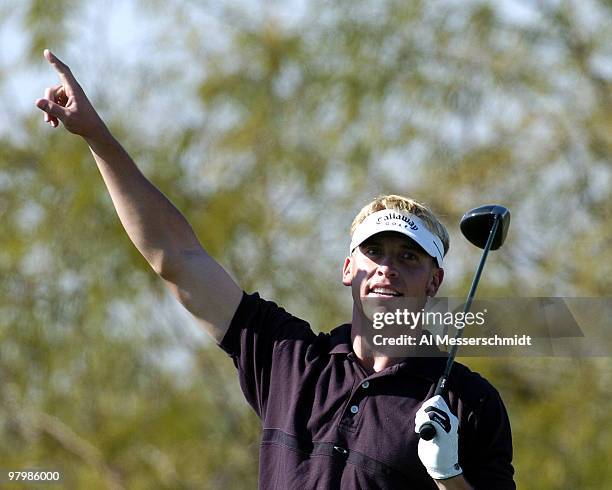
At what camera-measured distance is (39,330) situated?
10.3 meters

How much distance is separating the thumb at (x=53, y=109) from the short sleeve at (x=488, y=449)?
4.29 ft

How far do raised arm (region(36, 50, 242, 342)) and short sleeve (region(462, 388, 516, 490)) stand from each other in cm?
73

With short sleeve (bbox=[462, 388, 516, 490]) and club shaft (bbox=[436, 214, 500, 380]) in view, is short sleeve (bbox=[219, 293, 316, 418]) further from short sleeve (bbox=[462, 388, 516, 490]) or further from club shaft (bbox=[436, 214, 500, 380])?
short sleeve (bbox=[462, 388, 516, 490])

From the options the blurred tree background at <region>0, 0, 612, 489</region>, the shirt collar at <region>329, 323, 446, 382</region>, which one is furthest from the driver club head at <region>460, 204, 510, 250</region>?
the blurred tree background at <region>0, 0, 612, 489</region>

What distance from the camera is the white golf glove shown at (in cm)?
321

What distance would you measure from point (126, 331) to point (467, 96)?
3.06 metres

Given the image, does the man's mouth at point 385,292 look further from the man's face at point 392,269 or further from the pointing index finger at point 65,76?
the pointing index finger at point 65,76

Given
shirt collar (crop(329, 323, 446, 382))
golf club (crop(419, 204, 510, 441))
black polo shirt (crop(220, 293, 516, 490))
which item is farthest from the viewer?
golf club (crop(419, 204, 510, 441))

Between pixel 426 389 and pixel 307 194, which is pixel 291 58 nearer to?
pixel 307 194

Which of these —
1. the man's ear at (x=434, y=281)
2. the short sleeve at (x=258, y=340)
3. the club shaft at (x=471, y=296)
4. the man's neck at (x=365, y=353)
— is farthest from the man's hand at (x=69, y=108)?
the club shaft at (x=471, y=296)

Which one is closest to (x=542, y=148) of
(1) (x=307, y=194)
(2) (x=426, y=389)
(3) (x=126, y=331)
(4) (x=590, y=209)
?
(4) (x=590, y=209)

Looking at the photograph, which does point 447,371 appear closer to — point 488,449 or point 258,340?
point 488,449

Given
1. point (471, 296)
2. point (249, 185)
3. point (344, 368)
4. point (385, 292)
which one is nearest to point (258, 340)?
point (344, 368)

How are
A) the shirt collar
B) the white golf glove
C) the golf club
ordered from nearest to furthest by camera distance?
the white golf glove → the shirt collar → the golf club
